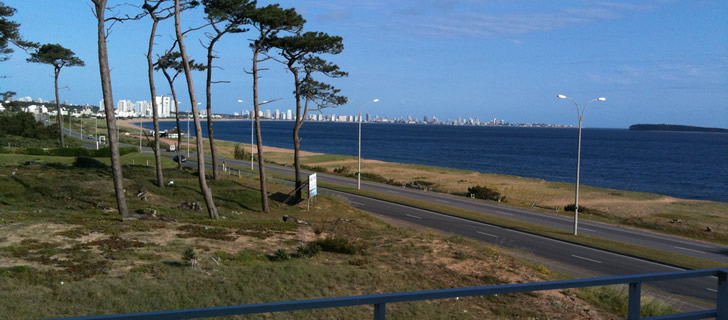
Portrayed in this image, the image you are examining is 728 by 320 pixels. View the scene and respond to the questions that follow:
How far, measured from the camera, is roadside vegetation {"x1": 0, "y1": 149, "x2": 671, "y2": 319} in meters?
10.2

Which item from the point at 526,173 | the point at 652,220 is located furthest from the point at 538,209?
the point at 526,173

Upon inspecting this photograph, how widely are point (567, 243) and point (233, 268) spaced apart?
20.8 meters

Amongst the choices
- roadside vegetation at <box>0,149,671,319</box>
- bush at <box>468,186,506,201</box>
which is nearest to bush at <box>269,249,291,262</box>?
roadside vegetation at <box>0,149,671,319</box>

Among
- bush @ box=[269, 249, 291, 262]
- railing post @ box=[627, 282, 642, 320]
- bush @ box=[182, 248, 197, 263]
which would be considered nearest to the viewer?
railing post @ box=[627, 282, 642, 320]

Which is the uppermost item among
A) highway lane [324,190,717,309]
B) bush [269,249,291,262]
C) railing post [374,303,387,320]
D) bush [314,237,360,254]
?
railing post [374,303,387,320]

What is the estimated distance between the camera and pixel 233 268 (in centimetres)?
1250

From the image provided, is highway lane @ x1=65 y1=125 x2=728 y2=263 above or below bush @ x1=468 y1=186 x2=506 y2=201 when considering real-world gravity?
above

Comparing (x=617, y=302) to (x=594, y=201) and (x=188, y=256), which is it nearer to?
(x=188, y=256)

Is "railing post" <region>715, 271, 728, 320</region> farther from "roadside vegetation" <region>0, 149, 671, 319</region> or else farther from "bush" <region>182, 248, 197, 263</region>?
"bush" <region>182, 248, 197, 263</region>

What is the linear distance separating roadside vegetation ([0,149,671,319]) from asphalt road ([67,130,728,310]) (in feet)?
22.0

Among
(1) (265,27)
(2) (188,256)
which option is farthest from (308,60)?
(2) (188,256)

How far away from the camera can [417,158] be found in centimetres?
11925

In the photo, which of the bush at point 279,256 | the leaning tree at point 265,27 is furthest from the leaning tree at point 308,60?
the bush at point 279,256

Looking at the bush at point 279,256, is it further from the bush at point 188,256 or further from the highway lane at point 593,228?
the highway lane at point 593,228
